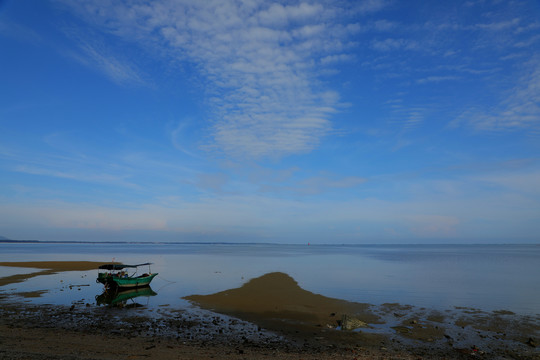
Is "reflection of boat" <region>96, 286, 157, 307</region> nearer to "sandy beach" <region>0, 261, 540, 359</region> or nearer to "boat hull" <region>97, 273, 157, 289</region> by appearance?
"boat hull" <region>97, 273, 157, 289</region>

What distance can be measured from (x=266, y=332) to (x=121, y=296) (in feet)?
60.5

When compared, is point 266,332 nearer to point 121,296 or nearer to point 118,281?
point 121,296

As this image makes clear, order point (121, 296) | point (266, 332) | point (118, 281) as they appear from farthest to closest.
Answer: point (118, 281) → point (121, 296) → point (266, 332)

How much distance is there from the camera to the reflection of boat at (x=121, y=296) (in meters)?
27.1

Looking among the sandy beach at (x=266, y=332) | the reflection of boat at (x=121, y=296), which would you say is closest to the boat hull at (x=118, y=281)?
the reflection of boat at (x=121, y=296)

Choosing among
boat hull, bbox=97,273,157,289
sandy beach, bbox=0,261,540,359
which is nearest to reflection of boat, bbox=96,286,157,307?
boat hull, bbox=97,273,157,289

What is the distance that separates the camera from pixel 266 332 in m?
18.8

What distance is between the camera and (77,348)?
14.6 metres

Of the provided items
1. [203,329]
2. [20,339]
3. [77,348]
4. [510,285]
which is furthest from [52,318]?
[510,285]

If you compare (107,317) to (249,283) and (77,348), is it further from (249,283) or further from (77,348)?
(249,283)

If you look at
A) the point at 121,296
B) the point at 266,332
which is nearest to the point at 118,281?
the point at 121,296

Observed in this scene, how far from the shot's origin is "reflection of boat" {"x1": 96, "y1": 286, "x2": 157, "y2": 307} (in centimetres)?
2714

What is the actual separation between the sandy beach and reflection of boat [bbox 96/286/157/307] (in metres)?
1.96

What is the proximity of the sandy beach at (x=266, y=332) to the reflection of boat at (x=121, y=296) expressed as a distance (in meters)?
1.96
